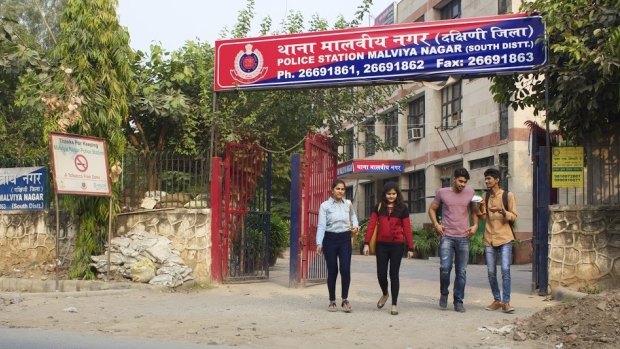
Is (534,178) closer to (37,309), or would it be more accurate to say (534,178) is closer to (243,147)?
(243,147)

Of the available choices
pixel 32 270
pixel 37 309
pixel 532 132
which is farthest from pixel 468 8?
pixel 37 309

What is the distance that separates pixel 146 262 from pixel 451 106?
18699mm

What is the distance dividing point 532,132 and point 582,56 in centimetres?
194

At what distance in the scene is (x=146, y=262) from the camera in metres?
11.6

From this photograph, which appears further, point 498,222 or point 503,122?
point 503,122

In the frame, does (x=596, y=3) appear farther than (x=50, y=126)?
No

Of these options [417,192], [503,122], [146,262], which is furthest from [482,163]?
[146,262]

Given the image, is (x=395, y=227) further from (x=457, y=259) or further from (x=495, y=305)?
(x=495, y=305)

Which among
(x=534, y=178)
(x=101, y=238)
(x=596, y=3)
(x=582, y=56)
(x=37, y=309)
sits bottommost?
(x=37, y=309)

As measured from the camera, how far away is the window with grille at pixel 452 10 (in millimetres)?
28170

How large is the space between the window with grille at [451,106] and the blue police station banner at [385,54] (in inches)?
622

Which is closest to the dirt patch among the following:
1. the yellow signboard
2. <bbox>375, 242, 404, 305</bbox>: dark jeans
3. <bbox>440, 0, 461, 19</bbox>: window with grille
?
<bbox>375, 242, 404, 305</bbox>: dark jeans

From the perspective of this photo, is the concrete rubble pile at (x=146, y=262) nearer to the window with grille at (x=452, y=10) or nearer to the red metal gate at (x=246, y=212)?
the red metal gate at (x=246, y=212)

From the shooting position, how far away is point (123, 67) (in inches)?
474
